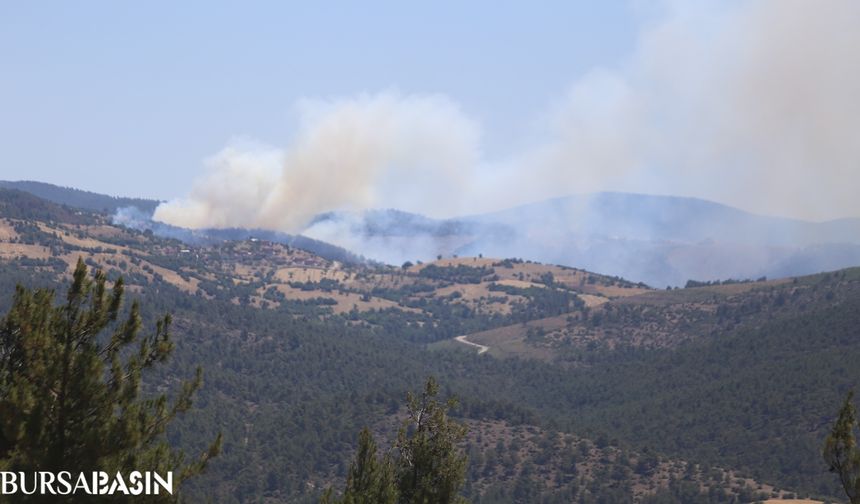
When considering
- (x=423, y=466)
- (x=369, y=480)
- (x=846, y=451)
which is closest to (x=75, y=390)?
(x=369, y=480)

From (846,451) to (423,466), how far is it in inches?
725

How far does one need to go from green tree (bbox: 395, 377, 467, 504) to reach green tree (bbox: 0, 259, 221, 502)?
1390 cm

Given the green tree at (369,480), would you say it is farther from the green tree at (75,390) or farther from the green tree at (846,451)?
the green tree at (846,451)

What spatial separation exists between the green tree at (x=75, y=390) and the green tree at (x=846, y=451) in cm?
2356

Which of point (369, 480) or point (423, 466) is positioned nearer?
point (423, 466)

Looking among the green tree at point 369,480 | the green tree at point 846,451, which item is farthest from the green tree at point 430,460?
the green tree at point 846,451

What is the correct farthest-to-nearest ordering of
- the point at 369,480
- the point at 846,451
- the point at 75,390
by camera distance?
the point at 369,480 → the point at 846,451 → the point at 75,390

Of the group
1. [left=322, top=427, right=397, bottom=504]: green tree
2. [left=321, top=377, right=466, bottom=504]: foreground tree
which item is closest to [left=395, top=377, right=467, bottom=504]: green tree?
[left=321, top=377, right=466, bottom=504]: foreground tree

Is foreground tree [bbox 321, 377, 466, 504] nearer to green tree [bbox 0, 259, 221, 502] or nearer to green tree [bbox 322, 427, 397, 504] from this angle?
green tree [bbox 322, 427, 397, 504]

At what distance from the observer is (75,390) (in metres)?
37.5

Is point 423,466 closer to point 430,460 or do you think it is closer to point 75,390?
point 430,460

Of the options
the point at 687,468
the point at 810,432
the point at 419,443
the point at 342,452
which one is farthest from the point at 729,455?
the point at 419,443

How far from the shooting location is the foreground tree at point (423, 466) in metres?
51.0

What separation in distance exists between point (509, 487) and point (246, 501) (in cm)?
3967
